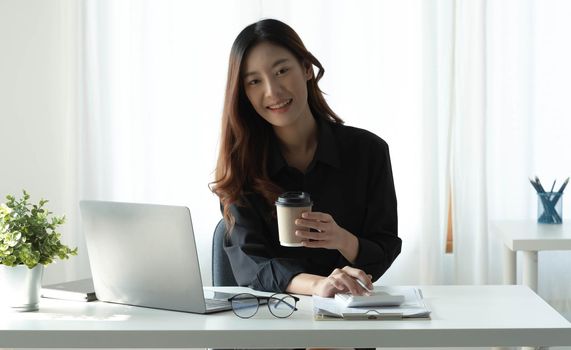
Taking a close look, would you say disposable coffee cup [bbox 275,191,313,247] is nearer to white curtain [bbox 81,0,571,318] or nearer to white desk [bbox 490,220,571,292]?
white desk [bbox 490,220,571,292]

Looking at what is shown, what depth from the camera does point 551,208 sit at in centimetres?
354

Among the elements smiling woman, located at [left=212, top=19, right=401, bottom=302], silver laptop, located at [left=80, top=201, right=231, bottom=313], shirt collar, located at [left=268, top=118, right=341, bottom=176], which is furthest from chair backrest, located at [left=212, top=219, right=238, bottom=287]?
silver laptop, located at [left=80, top=201, right=231, bottom=313]

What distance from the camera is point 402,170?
4.05 meters

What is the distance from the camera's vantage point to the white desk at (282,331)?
1727 mm

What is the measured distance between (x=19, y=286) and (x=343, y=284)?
0.72 metres

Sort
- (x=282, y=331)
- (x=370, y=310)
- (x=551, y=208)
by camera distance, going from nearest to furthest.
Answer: (x=282, y=331)
(x=370, y=310)
(x=551, y=208)

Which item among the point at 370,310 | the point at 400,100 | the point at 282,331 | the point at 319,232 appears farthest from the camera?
the point at 400,100

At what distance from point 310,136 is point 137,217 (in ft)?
2.66

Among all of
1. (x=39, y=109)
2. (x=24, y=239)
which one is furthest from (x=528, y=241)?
(x=39, y=109)

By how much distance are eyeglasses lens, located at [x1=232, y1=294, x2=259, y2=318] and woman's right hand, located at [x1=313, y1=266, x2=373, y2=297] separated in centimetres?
18

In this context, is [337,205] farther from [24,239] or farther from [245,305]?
[24,239]

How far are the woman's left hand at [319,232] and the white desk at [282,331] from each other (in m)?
0.20

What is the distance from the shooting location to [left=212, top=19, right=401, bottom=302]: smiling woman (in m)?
2.39

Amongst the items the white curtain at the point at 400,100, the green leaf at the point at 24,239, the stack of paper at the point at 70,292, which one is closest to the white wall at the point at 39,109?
the white curtain at the point at 400,100
